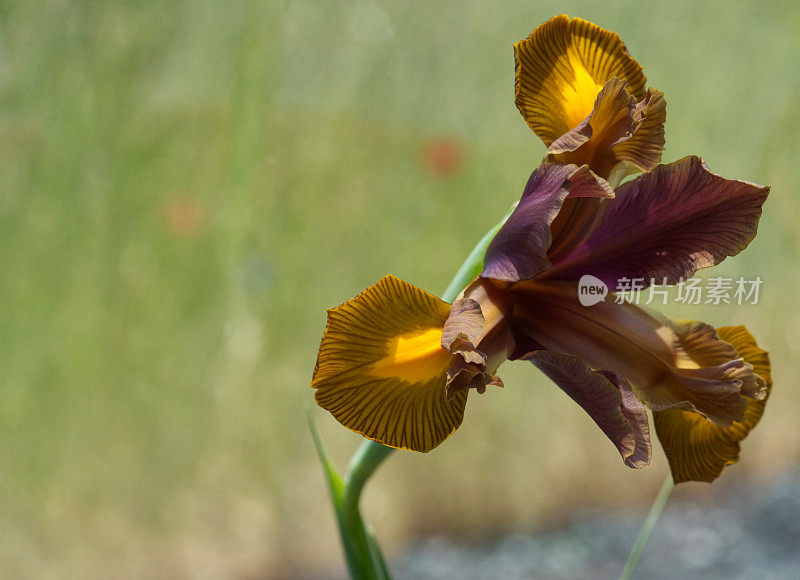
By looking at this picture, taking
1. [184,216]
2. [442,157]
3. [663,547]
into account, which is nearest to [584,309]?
[184,216]

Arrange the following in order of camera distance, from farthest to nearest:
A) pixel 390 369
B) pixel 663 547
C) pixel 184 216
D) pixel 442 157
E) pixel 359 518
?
1. pixel 663 547
2. pixel 442 157
3. pixel 184 216
4. pixel 359 518
5. pixel 390 369

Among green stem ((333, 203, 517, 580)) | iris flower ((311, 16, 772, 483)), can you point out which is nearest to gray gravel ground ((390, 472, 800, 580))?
green stem ((333, 203, 517, 580))

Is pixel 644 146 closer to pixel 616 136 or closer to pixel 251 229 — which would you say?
pixel 616 136

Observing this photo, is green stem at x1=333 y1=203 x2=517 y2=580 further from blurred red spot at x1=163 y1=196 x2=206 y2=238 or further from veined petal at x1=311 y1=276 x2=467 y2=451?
blurred red spot at x1=163 y1=196 x2=206 y2=238

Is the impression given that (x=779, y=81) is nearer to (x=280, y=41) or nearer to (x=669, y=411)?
(x=280, y=41)

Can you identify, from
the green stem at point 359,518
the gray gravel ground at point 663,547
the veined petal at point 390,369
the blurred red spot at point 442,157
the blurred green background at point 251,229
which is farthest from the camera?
the gray gravel ground at point 663,547

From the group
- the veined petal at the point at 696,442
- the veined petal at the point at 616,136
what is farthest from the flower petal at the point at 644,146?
the veined petal at the point at 696,442

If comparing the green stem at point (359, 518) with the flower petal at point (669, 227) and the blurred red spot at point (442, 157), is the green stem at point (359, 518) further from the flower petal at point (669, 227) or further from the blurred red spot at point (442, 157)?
the blurred red spot at point (442, 157)
